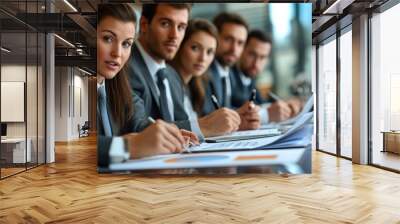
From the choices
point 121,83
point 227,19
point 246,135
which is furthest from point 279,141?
point 121,83

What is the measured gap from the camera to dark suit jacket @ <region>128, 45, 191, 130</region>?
6.24 metres

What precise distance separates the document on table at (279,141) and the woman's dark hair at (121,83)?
116cm

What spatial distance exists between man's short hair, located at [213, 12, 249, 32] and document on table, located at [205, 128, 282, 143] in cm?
170

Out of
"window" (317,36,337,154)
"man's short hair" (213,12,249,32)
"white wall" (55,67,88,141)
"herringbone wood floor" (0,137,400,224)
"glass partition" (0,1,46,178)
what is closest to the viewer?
"herringbone wood floor" (0,137,400,224)

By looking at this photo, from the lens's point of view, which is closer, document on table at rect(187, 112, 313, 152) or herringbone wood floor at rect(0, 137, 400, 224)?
herringbone wood floor at rect(0, 137, 400, 224)

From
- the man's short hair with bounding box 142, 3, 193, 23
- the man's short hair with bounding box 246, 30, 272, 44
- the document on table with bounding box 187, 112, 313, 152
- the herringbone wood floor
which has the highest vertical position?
the man's short hair with bounding box 142, 3, 193, 23

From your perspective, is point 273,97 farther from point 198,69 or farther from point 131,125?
point 131,125

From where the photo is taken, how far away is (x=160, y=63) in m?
6.26

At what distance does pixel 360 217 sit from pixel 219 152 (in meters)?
2.76

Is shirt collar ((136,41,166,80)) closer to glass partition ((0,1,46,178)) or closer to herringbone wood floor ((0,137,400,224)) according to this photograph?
herringbone wood floor ((0,137,400,224))

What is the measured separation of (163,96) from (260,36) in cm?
185

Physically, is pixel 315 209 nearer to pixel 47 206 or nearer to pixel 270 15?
pixel 47 206

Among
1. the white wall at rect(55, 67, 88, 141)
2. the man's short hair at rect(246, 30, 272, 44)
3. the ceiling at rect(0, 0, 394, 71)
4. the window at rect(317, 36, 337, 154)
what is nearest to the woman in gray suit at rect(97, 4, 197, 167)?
the ceiling at rect(0, 0, 394, 71)

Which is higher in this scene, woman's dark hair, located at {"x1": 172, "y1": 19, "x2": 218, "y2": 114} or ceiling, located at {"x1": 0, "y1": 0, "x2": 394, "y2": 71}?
ceiling, located at {"x1": 0, "y1": 0, "x2": 394, "y2": 71}
